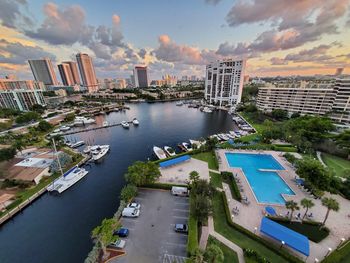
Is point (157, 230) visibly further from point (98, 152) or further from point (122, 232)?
point (98, 152)

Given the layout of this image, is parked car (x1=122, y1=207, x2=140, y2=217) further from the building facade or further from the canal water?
the building facade

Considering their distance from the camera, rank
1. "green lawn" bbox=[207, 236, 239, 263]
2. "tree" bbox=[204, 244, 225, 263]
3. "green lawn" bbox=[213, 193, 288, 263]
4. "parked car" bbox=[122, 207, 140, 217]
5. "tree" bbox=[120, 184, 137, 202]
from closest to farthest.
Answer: "tree" bbox=[204, 244, 225, 263], "green lawn" bbox=[207, 236, 239, 263], "green lawn" bbox=[213, 193, 288, 263], "parked car" bbox=[122, 207, 140, 217], "tree" bbox=[120, 184, 137, 202]

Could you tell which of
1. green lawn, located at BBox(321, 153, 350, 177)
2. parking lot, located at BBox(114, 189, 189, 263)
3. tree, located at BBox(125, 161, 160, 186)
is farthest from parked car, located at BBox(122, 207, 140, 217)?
green lawn, located at BBox(321, 153, 350, 177)

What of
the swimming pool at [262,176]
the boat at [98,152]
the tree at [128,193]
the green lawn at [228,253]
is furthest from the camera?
→ the boat at [98,152]

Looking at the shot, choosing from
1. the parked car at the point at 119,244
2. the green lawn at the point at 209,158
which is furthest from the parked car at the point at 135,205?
the green lawn at the point at 209,158

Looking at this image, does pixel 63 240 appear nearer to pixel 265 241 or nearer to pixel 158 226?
pixel 158 226

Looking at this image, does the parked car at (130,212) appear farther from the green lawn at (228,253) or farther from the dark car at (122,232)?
the green lawn at (228,253)
